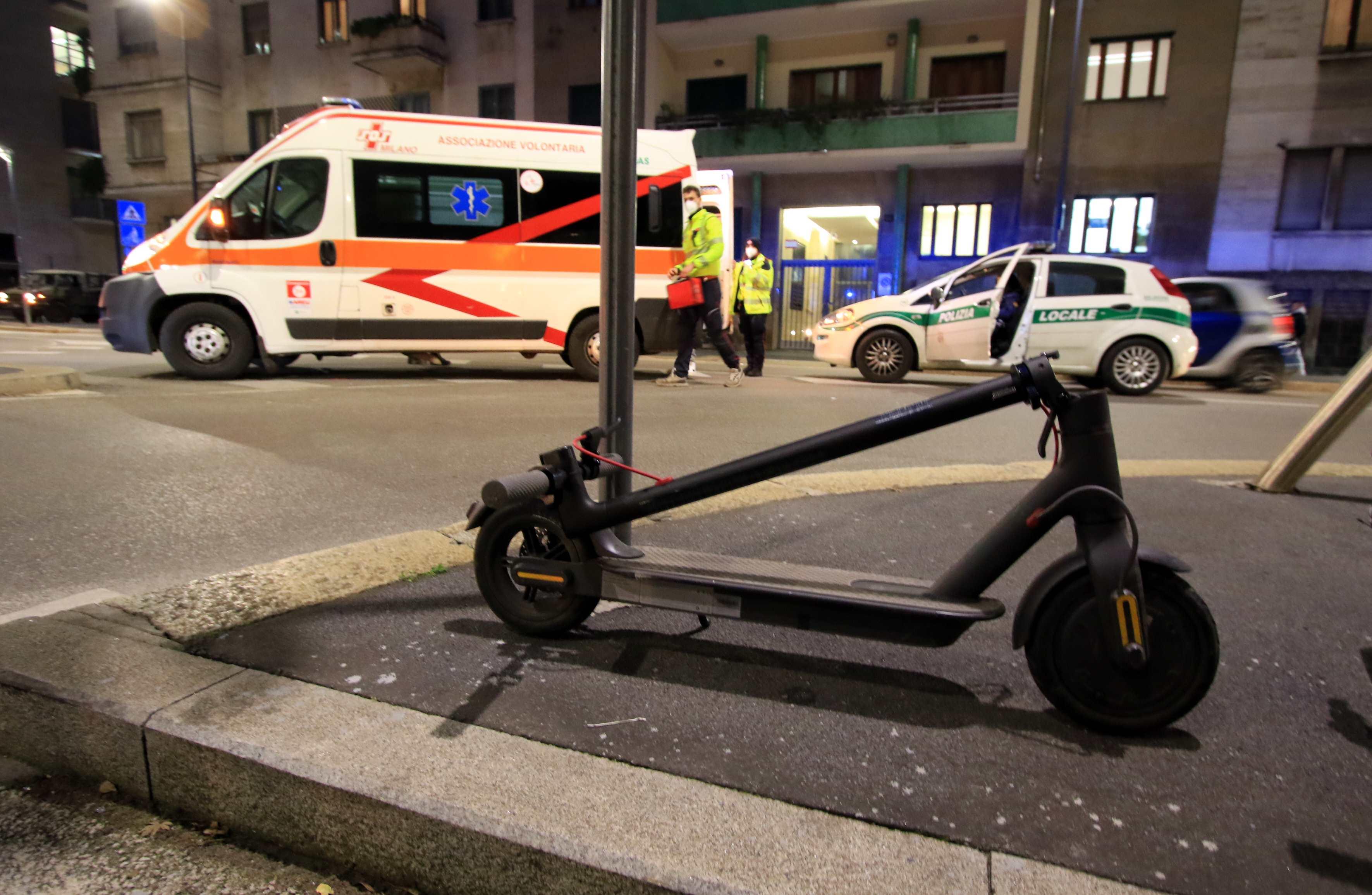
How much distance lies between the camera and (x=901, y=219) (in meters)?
20.3

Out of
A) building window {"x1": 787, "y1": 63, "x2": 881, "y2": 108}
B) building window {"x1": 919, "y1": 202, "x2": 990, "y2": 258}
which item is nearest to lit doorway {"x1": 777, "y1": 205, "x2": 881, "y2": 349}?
building window {"x1": 919, "y1": 202, "x2": 990, "y2": 258}

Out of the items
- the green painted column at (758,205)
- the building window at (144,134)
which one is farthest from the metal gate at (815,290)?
the building window at (144,134)

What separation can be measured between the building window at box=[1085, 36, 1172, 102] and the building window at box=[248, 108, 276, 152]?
2566 centimetres

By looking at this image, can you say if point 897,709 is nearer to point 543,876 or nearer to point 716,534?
point 543,876

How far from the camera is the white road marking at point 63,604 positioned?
2.63 m

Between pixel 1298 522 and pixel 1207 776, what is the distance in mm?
2901

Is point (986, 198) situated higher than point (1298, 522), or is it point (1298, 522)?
point (986, 198)

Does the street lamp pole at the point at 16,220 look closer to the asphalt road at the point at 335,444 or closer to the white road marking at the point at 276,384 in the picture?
the asphalt road at the point at 335,444

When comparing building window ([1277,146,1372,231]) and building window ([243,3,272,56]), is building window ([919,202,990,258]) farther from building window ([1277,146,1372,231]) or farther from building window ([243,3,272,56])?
building window ([243,3,272,56])

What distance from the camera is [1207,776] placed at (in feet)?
6.48

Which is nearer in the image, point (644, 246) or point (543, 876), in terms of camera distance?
point (543, 876)

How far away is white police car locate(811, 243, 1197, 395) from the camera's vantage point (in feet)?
33.5

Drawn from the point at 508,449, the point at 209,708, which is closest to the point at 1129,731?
the point at 209,708

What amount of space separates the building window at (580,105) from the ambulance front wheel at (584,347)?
49.8ft
